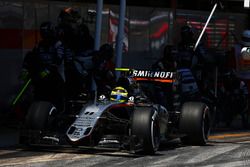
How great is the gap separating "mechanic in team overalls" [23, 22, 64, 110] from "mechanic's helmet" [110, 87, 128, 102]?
2.68 meters

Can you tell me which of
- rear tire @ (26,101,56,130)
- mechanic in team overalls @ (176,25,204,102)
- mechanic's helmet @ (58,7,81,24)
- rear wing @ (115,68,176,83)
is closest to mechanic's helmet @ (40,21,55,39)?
mechanic's helmet @ (58,7,81,24)

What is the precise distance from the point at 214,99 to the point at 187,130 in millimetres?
4192

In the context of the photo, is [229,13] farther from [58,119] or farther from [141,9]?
[58,119]

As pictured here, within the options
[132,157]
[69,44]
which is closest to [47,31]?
[69,44]

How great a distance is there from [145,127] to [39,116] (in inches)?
61.0

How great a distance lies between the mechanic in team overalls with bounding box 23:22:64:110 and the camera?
14039mm

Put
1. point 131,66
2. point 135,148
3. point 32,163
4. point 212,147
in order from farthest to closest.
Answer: point 131,66
point 212,147
point 135,148
point 32,163

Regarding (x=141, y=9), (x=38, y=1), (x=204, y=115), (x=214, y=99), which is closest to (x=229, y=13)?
(x=141, y=9)

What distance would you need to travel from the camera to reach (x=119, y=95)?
11.5m

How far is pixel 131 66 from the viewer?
18.1m

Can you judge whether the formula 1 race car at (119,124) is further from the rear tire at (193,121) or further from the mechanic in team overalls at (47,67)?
the mechanic in team overalls at (47,67)

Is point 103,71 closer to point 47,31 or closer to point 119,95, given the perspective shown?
point 47,31

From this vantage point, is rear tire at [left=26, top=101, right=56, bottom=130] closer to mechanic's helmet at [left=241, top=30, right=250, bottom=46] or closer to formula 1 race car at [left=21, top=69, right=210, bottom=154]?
formula 1 race car at [left=21, top=69, right=210, bottom=154]

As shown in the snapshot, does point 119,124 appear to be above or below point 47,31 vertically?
below
